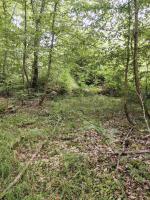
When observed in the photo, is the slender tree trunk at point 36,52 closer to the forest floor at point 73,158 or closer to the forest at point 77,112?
the forest at point 77,112

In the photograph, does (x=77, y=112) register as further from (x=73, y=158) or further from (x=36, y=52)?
(x=73, y=158)

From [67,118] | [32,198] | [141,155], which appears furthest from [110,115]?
[32,198]

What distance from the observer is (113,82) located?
13.6m

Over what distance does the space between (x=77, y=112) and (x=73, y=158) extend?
5138mm

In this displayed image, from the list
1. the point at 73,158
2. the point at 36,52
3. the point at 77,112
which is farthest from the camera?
the point at 36,52

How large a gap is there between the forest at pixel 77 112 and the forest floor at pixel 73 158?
20 mm

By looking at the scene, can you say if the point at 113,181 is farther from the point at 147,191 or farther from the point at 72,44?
the point at 72,44

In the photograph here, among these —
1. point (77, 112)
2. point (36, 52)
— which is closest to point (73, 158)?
point (77, 112)

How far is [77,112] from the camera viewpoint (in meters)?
11.6

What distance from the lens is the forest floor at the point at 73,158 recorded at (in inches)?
212

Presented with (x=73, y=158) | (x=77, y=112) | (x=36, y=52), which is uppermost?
(x=36, y=52)

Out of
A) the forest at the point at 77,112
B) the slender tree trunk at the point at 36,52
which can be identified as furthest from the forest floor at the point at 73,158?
the slender tree trunk at the point at 36,52

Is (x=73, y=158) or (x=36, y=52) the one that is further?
(x=36, y=52)

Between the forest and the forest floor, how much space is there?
2 cm
